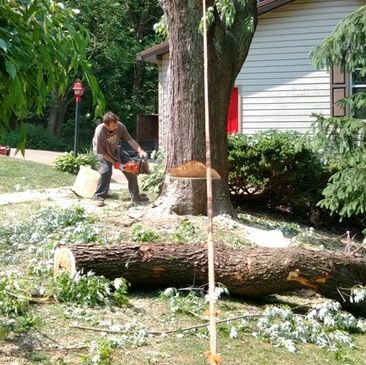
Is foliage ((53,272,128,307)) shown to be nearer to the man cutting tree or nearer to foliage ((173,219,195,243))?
foliage ((173,219,195,243))

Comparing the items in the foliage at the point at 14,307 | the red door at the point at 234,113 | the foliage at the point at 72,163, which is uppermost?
the red door at the point at 234,113

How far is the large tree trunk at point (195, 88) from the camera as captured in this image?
340 inches

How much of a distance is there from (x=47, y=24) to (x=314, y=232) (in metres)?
7.85

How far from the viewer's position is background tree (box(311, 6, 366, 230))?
324 inches

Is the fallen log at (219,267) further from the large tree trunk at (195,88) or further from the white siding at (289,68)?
the white siding at (289,68)

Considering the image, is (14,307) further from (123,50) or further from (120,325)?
(123,50)

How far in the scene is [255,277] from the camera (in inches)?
229

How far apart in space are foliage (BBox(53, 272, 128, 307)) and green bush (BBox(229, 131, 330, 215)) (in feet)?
18.7

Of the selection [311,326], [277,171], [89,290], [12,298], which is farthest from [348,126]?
[12,298]

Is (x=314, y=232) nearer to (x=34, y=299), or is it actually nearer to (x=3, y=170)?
(x=34, y=299)

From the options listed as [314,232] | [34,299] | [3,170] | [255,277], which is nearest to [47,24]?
[34,299]

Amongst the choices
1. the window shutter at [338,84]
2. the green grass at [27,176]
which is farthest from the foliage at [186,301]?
the window shutter at [338,84]

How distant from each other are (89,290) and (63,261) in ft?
1.82

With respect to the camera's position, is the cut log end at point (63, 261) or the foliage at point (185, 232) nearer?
the cut log end at point (63, 261)
